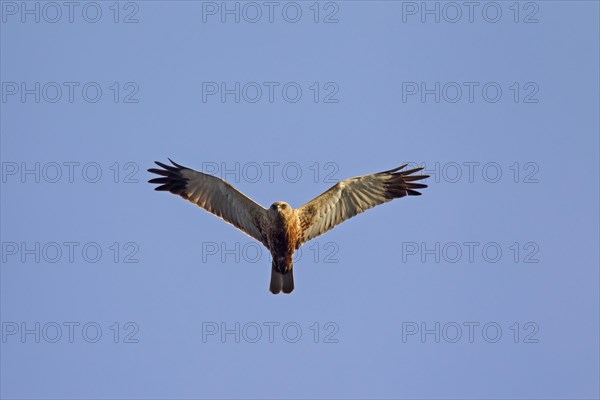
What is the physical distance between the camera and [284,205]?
1393cm

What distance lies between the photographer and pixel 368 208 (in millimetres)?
14930

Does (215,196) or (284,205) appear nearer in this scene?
(284,205)

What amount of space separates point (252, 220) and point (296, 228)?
99 centimetres

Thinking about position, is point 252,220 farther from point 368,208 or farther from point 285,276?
point 368,208

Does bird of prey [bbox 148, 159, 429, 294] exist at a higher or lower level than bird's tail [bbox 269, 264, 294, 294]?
higher

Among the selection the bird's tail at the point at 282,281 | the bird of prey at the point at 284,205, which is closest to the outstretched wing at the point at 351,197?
the bird of prey at the point at 284,205

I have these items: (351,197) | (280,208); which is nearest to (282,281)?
(280,208)

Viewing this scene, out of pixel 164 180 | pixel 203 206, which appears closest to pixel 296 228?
pixel 203 206

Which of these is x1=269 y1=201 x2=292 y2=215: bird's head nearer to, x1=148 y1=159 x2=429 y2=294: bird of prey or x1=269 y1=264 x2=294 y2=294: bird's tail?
x1=148 y1=159 x2=429 y2=294: bird of prey

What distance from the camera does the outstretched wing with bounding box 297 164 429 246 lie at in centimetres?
1454

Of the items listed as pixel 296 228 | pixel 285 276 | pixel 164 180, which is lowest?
pixel 285 276

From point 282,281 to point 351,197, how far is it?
2208 millimetres

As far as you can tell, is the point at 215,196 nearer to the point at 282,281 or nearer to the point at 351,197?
the point at 282,281

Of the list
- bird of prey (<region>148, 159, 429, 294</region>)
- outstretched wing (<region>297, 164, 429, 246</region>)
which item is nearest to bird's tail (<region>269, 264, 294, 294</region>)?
bird of prey (<region>148, 159, 429, 294</region>)
